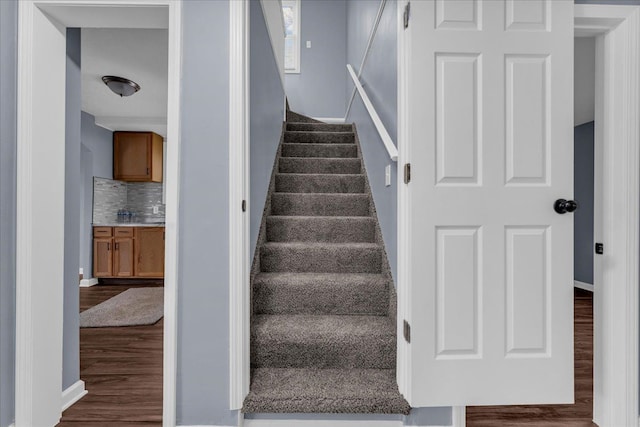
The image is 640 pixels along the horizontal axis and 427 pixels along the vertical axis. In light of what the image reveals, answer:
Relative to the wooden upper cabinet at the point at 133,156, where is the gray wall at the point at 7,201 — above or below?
below

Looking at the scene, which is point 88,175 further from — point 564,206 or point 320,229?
point 564,206

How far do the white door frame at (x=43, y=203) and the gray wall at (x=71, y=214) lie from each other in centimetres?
24

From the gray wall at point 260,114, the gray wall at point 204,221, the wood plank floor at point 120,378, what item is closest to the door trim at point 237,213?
the gray wall at point 204,221

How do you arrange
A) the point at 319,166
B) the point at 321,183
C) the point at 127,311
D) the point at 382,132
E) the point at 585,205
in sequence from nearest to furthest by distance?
the point at 382,132, the point at 321,183, the point at 319,166, the point at 127,311, the point at 585,205

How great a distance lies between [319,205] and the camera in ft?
8.99

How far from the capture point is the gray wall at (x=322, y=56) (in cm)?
520

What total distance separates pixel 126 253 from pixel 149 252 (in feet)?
1.01

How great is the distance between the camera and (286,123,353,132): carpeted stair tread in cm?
385

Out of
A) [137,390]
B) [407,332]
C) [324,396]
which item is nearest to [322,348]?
[324,396]

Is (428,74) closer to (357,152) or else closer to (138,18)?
(138,18)

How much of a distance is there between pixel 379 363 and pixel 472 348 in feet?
1.57

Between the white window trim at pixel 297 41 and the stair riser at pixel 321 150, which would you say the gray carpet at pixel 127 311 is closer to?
the stair riser at pixel 321 150

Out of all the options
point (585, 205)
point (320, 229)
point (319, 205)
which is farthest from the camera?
point (585, 205)

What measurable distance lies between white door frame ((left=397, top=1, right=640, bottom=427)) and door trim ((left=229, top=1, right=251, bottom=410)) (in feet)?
2.37
